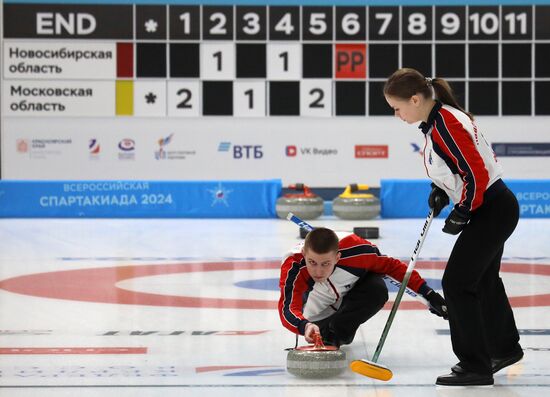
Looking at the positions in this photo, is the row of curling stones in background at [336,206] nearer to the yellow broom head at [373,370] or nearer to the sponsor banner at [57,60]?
the sponsor banner at [57,60]

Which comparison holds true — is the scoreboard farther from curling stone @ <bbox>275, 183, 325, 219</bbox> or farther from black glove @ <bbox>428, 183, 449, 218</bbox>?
black glove @ <bbox>428, 183, 449, 218</bbox>

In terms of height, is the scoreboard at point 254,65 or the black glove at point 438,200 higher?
the scoreboard at point 254,65

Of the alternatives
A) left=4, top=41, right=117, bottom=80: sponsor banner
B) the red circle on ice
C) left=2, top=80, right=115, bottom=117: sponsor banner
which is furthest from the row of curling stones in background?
the red circle on ice

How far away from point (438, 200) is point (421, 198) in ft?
38.4

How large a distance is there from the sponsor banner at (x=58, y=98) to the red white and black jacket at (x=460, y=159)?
1482 centimetres

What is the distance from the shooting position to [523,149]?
18969mm

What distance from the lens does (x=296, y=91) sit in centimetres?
1875

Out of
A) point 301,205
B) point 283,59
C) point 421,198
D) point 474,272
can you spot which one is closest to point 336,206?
point 301,205

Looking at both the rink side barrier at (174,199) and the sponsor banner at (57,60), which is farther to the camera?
the sponsor banner at (57,60)

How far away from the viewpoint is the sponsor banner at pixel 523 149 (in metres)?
19.0

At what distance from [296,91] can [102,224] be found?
5364 mm

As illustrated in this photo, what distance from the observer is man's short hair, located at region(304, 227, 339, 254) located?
457 centimetres

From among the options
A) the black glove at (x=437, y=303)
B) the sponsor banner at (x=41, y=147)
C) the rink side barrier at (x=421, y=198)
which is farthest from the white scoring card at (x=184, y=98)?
the black glove at (x=437, y=303)

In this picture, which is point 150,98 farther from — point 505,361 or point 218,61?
point 505,361
